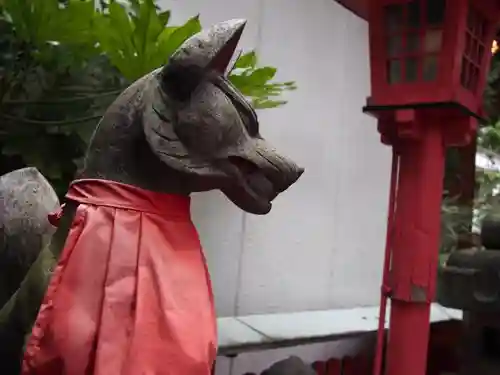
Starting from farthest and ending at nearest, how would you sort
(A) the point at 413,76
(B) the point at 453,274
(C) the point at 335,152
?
1. (C) the point at 335,152
2. (B) the point at 453,274
3. (A) the point at 413,76

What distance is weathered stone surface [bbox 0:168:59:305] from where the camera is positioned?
73 centimetres

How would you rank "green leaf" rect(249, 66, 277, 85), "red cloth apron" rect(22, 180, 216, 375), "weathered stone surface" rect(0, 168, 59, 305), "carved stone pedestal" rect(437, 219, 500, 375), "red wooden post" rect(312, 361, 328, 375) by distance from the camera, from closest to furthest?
"red cloth apron" rect(22, 180, 216, 375)
"weathered stone surface" rect(0, 168, 59, 305)
"green leaf" rect(249, 66, 277, 85)
"carved stone pedestal" rect(437, 219, 500, 375)
"red wooden post" rect(312, 361, 328, 375)

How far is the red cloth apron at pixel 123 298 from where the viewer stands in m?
0.49

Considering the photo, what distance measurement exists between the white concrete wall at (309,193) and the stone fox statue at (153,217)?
0.81m

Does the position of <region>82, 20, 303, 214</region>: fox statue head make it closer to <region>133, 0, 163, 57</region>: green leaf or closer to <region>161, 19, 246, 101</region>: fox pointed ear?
<region>161, 19, 246, 101</region>: fox pointed ear

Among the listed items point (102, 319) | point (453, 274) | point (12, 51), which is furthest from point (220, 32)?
point (453, 274)

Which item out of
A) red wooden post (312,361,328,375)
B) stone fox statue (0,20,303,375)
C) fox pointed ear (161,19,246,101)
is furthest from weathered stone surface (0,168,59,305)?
red wooden post (312,361,328,375)

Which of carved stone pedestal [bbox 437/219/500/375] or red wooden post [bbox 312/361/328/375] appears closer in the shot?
carved stone pedestal [bbox 437/219/500/375]

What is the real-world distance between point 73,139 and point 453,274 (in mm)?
826

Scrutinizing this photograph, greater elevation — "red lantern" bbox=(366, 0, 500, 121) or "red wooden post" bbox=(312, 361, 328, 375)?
"red lantern" bbox=(366, 0, 500, 121)

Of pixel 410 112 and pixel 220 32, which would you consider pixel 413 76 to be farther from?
pixel 220 32

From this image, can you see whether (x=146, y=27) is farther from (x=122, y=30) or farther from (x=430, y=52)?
(x=430, y=52)

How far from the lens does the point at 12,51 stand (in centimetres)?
88

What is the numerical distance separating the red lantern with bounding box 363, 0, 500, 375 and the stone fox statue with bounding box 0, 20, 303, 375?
498 mm
